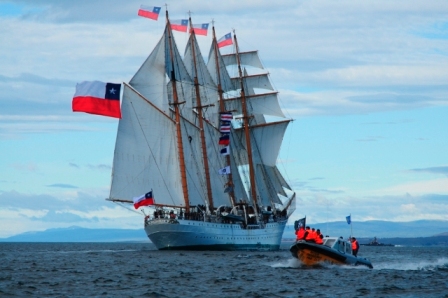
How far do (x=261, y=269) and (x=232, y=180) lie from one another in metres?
50.0

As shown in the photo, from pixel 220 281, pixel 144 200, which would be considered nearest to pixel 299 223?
pixel 144 200

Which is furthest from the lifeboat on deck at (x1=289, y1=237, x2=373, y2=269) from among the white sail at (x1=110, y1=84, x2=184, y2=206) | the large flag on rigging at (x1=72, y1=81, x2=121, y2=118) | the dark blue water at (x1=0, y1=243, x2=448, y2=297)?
the white sail at (x1=110, y1=84, x2=184, y2=206)

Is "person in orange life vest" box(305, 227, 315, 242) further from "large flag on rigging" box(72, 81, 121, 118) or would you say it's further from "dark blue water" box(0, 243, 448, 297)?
"large flag on rigging" box(72, 81, 121, 118)

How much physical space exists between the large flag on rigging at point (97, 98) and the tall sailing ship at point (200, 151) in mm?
9510

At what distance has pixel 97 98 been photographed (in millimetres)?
89188

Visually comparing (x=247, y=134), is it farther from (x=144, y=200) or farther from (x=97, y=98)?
(x=97, y=98)

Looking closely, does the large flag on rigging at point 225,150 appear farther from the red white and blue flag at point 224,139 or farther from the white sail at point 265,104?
the white sail at point 265,104

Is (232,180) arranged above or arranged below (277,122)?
below

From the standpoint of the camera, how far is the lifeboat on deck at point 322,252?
66.0m

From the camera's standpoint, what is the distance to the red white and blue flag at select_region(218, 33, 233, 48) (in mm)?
123688

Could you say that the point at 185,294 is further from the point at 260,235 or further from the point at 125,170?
the point at 260,235

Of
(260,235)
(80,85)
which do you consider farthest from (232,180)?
(80,85)

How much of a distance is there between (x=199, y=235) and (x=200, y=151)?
1151cm

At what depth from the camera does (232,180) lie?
393 feet
